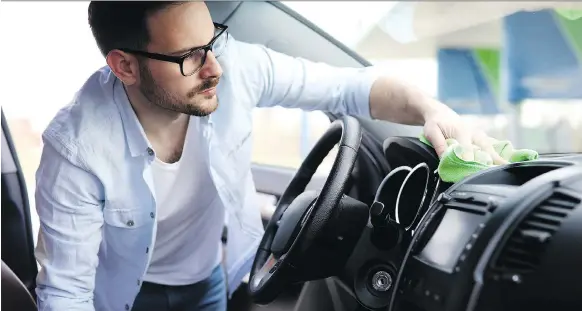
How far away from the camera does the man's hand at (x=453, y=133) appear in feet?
3.14

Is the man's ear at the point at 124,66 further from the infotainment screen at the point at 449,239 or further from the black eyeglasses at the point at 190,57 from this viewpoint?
the infotainment screen at the point at 449,239

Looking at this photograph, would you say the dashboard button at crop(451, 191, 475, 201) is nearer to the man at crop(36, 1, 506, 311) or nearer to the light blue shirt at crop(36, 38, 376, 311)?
the man at crop(36, 1, 506, 311)

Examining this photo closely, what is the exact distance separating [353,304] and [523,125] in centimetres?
48

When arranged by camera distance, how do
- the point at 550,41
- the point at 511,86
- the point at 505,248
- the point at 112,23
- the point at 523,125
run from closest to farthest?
the point at 505,248, the point at 112,23, the point at 523,125, the point at 511,86, the point at 550,41

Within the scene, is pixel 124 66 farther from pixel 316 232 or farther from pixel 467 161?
pixel 467 161

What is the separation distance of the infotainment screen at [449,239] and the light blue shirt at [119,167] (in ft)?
1.35

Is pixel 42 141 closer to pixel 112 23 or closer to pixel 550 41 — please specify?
pixel 112 23

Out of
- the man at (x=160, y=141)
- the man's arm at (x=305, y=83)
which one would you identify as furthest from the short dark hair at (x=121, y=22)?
the man's arm at (x=305, y=83)

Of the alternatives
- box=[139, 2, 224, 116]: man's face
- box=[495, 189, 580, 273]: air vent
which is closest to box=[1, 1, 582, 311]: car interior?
box=[495, 189, 580, 273]: air vent

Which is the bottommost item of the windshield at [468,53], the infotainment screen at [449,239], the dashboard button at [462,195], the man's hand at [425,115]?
the infotainment screen at [449,239]

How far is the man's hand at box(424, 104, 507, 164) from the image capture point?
0.96 m

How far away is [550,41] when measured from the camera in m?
1.67

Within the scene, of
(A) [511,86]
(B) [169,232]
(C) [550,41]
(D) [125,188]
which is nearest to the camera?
(D) [125,188]

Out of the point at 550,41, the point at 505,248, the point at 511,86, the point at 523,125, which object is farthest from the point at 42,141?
the point at 550,41
